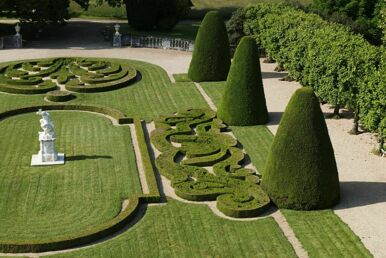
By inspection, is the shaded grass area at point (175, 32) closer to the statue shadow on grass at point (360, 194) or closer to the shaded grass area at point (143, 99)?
the shaded grass area at point (143, 99)

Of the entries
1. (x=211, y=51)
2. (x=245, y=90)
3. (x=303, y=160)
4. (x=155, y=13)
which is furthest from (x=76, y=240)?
(x=155, y=13)

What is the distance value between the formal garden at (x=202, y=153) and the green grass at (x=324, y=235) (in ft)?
0.24

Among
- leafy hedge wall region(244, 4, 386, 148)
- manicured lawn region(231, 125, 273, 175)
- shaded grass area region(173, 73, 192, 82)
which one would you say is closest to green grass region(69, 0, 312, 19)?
shaded grass area region(173, 73, 192, 82)

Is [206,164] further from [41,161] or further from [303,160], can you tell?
[41,161]

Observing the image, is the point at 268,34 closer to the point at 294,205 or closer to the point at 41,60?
the point at 41,60

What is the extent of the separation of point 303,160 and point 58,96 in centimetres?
2251

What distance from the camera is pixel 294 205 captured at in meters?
27.2

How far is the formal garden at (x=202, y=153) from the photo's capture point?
82.6ft

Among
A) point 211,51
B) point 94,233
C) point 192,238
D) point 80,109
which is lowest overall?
point 80,109

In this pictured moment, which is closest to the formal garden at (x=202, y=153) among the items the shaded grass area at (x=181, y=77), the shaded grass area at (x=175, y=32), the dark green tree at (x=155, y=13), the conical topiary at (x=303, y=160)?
the conical topiary at (x=303, y=160)

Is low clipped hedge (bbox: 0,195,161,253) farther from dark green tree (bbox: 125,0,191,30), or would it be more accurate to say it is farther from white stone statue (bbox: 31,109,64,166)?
dark green tree (bbox: 125,0,191,30)

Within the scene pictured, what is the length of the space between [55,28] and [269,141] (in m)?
41.1

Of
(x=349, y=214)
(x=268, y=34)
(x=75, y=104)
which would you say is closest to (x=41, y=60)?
(x=75, y=104)

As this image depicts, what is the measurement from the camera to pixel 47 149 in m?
32.4
